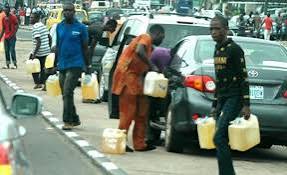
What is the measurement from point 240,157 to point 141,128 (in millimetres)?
1349

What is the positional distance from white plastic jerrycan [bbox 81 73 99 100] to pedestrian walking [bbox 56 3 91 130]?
227cm

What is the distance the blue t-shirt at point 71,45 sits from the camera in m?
12.4

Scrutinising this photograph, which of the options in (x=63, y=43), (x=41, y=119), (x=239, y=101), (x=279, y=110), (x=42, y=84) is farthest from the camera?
(x=42, y=84)

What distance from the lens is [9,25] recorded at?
2450 centimetres

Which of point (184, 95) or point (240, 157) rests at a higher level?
point (184, 95)

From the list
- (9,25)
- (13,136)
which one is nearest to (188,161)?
(13,136)

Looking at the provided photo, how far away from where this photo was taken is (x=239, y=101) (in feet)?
26.8

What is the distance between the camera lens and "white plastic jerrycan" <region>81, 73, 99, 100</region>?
15.1 m

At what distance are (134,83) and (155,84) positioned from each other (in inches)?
14.9

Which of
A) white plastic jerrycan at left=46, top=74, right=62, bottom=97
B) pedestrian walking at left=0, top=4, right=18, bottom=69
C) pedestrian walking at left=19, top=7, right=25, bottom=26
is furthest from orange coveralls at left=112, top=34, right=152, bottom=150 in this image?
pedestrian walking at left=19, top=7, right=25, bottom=26

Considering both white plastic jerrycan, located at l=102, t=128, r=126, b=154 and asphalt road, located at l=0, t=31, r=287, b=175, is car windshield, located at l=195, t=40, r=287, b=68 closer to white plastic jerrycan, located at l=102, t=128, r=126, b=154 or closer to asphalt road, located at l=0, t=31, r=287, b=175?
asphalt road, located at l=0, t=31, r=287, b=175

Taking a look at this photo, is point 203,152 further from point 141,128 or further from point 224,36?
point 224,36

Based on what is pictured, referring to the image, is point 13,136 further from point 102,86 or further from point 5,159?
point 102,86

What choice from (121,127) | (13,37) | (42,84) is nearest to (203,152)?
(121,127)
